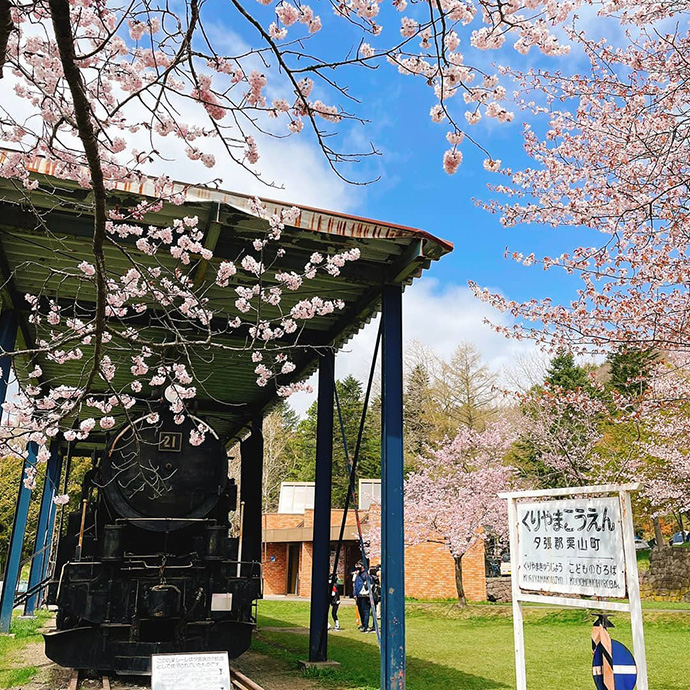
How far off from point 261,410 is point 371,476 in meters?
32.6

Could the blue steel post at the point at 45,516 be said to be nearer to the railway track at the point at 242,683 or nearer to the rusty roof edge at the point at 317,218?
the railway track at the point at 242,683

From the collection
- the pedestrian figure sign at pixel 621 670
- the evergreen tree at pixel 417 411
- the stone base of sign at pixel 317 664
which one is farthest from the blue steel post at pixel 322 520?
the evergreen tree at pixel 417 411

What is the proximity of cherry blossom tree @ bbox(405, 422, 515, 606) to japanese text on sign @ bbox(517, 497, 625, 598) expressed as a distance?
17.8m

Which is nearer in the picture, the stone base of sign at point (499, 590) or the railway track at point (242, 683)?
the railway track at point (242, 683)

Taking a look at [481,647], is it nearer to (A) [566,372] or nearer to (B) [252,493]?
(B) [252,493]

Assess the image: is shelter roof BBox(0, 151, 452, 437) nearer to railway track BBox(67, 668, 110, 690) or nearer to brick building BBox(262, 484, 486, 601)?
railway track BBox(67, 668, 110, 690)

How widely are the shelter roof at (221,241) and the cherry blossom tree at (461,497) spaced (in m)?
15.6

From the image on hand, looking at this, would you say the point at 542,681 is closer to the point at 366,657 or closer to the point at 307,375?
the point at 366,657

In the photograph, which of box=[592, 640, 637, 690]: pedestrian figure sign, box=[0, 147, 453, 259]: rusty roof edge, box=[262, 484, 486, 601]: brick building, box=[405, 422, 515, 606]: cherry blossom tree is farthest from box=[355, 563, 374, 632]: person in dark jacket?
box=[592, 640, 637, 690]: pedestrian figure sign

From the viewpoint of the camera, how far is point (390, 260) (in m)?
7.64

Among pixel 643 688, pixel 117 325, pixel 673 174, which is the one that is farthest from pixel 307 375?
pixel 643 688

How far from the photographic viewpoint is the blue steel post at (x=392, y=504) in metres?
6.59

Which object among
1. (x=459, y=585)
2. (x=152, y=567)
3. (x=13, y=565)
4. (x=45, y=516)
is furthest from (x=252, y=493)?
(x=459, y=585)

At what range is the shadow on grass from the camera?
25.9 feet
